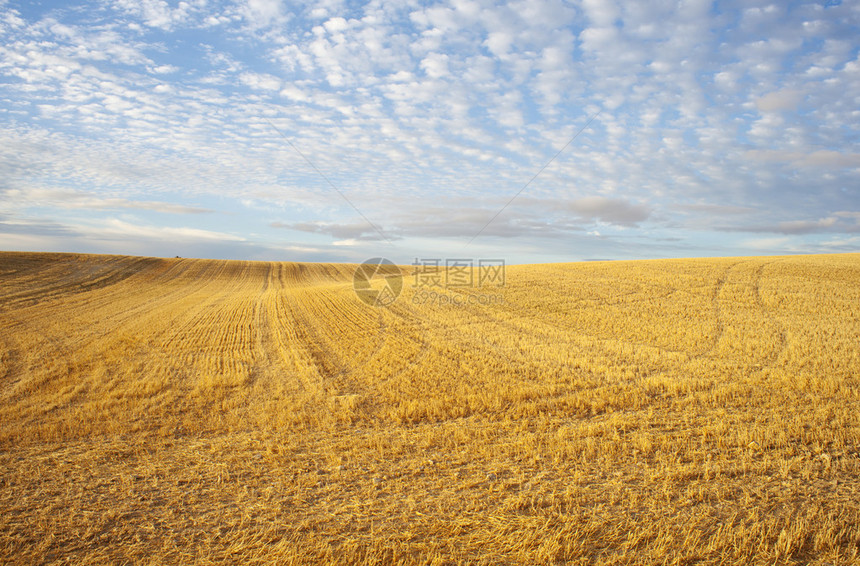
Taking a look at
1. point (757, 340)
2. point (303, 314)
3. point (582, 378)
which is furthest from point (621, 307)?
point (303, 314)

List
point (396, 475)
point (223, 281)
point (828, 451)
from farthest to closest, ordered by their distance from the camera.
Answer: point (223, 281) < point (828, 451) < point (396, 475)

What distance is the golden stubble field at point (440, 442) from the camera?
5.20m

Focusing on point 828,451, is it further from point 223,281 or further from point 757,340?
point 223,281

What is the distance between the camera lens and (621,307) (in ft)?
78.8

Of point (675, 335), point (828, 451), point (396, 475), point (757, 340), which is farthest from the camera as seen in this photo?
point (675, 335)

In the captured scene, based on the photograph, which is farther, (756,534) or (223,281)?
(223,281)

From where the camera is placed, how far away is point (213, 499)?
248 inches

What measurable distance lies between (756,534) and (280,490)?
237 inches

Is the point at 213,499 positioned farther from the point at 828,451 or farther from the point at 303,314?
the point at 303,314

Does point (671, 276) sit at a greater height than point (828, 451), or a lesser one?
greater

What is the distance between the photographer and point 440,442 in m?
8.38

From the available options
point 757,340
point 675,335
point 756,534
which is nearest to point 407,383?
point 756,534

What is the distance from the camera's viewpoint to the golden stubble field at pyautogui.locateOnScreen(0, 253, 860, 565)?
205 inches

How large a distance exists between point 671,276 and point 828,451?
26369mm
